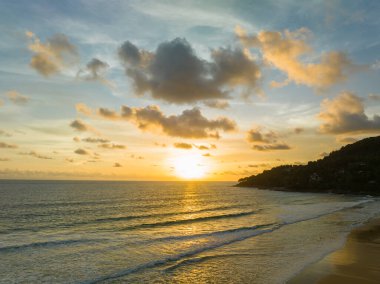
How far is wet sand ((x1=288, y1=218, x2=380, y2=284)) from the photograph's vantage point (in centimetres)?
1895

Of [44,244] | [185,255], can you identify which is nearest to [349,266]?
[185,255]

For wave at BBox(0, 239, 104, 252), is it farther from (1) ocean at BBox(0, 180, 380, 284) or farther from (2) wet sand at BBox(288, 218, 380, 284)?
(2) wet sand at BBox(288, 218, 380, 284)

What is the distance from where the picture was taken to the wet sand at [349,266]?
19.0 metres

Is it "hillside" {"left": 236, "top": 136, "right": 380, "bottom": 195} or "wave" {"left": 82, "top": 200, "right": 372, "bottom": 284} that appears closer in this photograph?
"wave" {"left": 82, "top": 200, "right": 372, "bottom": 284}

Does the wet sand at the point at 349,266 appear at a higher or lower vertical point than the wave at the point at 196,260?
higher

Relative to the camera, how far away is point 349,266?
71.6ft

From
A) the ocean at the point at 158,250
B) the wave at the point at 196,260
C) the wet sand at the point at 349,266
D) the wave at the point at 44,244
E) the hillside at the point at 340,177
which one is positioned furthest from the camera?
the hillside at the point at 340,177

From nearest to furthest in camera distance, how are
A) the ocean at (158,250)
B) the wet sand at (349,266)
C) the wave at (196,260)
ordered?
the wet sand at (349,266), the ocean at (158,250), the wave at (196,260)

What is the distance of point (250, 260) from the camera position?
23.8 m

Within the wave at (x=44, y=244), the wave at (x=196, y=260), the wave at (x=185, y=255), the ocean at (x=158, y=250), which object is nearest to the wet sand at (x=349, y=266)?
the ocean at (x=158, y=250)

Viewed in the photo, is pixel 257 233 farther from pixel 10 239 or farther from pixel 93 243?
pixel 10 239

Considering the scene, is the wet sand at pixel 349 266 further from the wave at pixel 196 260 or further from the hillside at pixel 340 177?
the hillside at pixel 340 177

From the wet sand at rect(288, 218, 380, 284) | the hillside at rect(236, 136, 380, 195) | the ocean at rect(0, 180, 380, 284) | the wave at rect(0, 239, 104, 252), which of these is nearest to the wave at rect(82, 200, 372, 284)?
the ocean at rect(0, 180, 380, 284)

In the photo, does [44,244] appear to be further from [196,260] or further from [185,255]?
[196,260]
